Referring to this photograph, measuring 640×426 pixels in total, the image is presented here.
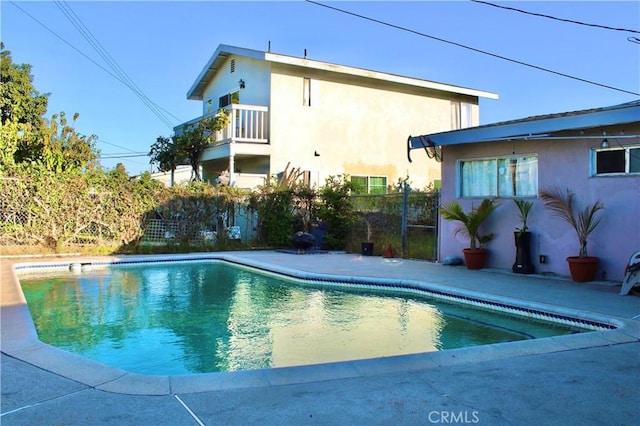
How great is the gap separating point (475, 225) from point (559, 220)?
170 centimetres

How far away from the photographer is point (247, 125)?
692 inches

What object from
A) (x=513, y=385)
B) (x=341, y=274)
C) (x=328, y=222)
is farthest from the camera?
(x=328, y=222)

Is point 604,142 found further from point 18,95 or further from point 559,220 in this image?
point 18,95

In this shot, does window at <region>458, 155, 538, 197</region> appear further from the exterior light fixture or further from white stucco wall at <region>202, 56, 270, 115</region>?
white stucco wall at <region>202, 56, 270, 115</region>

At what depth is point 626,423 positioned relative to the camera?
3045 mm

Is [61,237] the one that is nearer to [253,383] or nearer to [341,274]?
[341,274]

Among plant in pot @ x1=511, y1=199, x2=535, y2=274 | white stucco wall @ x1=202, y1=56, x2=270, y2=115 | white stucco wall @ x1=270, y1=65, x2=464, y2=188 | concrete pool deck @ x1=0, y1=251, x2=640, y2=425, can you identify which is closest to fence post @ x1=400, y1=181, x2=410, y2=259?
plant in pot @ x1=511, y1=199, x2=535, y2=274

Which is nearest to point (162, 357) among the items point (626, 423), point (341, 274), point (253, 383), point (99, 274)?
point (253, 383)

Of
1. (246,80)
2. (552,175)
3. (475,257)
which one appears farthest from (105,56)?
(552,175)

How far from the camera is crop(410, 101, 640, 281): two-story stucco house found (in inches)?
336

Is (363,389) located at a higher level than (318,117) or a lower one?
lower

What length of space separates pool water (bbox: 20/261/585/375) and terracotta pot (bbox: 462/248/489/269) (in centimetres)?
273

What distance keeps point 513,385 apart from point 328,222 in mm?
12444

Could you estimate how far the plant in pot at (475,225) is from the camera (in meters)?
10.6
